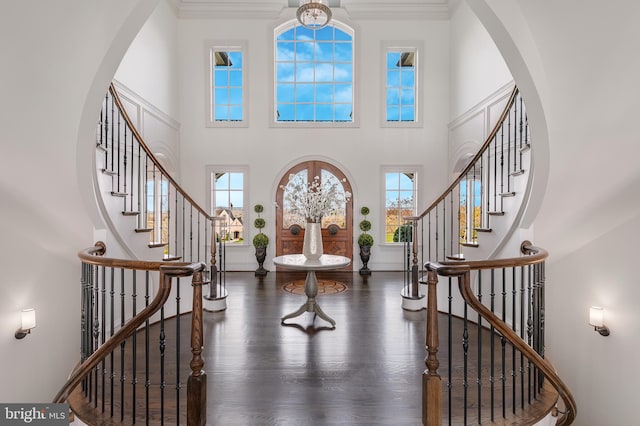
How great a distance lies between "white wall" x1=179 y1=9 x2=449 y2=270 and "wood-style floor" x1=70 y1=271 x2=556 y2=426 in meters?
2.97

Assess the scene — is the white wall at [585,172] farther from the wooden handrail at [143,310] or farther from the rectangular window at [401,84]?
the rectangular window at [401,84]

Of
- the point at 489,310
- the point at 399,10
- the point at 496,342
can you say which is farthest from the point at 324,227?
the point at 489,310

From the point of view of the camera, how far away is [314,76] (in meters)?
7.20

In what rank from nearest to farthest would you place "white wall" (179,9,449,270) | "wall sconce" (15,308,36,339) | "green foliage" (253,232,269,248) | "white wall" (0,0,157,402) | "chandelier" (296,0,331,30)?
1. "white wall" (0,0,157,402)
2. "wall sconce" (15,308,36,339)
3. "chandelier" (296,0,331,30)
4. "green foliage" (253,232,269,248)
5. "white wall" (179,9,449,270)

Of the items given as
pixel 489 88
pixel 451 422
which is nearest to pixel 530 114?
pixel 451 422

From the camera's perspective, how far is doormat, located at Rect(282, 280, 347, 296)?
512 cm

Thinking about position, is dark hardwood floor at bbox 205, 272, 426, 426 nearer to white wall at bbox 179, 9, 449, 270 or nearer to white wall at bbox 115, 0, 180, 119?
white wall at bbox 179, 9, 449, 270

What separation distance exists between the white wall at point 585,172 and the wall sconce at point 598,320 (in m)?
0.07

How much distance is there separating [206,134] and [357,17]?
12.5ft

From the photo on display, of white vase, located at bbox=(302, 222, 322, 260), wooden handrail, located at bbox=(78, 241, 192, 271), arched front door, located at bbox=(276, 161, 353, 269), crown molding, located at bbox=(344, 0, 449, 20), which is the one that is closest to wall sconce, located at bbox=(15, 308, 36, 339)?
wooden handrail, located at bbox=(78, 241, 192, 271)

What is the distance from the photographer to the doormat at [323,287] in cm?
512

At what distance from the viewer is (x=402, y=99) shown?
706 centimetres

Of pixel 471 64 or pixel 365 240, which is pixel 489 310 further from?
pixel 471 64

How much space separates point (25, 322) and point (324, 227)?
4960mm
